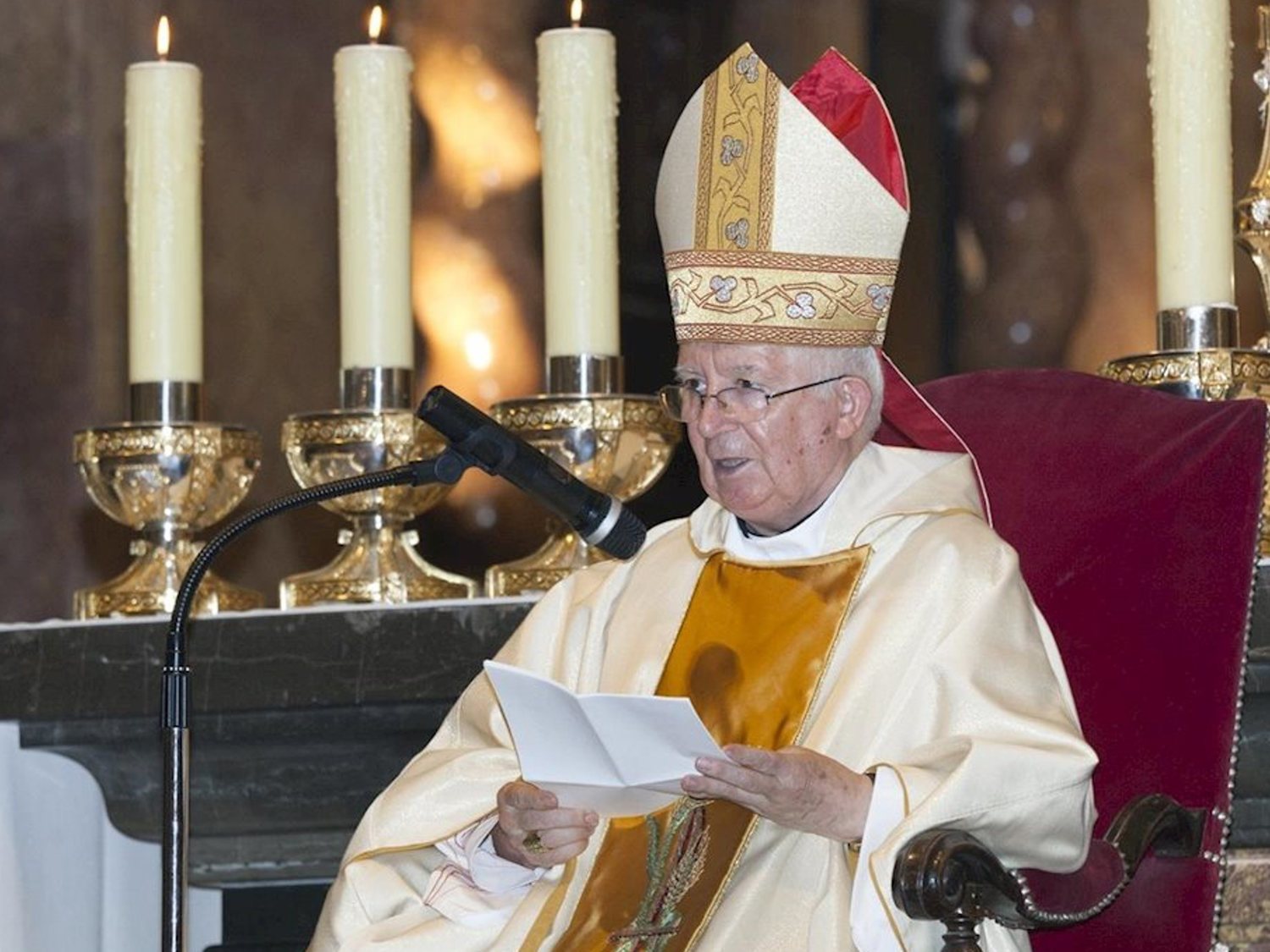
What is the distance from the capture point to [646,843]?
3.87 metres

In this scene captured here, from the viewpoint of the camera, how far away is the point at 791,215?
3914mm

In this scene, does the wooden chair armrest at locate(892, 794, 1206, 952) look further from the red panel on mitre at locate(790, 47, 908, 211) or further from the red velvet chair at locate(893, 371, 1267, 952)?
the red panel on mitre at locate(790, 47, 908, 211)

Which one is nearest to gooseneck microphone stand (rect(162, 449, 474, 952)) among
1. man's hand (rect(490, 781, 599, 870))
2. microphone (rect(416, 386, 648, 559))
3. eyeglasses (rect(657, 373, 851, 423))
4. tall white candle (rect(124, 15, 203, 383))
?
microphone (rect(416, 386, 648, 559))

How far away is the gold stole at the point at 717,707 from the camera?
3.77 metres

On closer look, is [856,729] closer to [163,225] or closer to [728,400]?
[728,400]

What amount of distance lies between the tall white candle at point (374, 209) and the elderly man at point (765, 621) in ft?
1.95

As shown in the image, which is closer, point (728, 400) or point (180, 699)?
point (180, 699)

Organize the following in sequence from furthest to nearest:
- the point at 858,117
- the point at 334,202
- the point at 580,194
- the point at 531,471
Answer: the point at 334,202 → the point at 580,194 → the point at 858,117 → the point at 531,471

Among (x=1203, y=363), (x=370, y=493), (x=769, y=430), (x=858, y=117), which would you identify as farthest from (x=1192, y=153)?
(x=370, y=493)

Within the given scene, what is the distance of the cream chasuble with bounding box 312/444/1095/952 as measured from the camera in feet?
11.5

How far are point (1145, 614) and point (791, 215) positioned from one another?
734mm

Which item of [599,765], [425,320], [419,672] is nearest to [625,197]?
[425,320]

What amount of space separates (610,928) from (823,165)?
1087mm

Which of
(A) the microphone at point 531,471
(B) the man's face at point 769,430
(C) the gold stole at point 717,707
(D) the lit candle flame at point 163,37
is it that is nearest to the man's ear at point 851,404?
(B) the man's face at point 769,430
